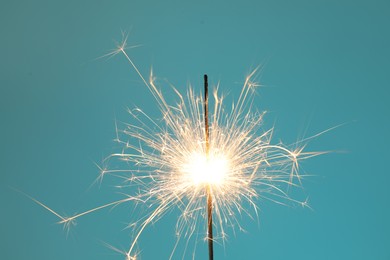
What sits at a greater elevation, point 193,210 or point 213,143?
point 213,143

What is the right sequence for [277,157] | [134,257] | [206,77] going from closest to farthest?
1. [206,77]
2. [134,257]
3. [277,157]

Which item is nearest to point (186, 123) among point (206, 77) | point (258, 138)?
point (258, 138)

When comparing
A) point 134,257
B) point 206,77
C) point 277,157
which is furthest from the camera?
point 277,157

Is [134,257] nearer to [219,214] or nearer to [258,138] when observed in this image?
[219,214]

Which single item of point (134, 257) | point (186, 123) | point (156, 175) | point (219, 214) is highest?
point (186, 123)

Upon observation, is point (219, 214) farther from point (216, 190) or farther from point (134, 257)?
point (134, 257)

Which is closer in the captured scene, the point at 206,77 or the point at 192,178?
the point at 206,77
